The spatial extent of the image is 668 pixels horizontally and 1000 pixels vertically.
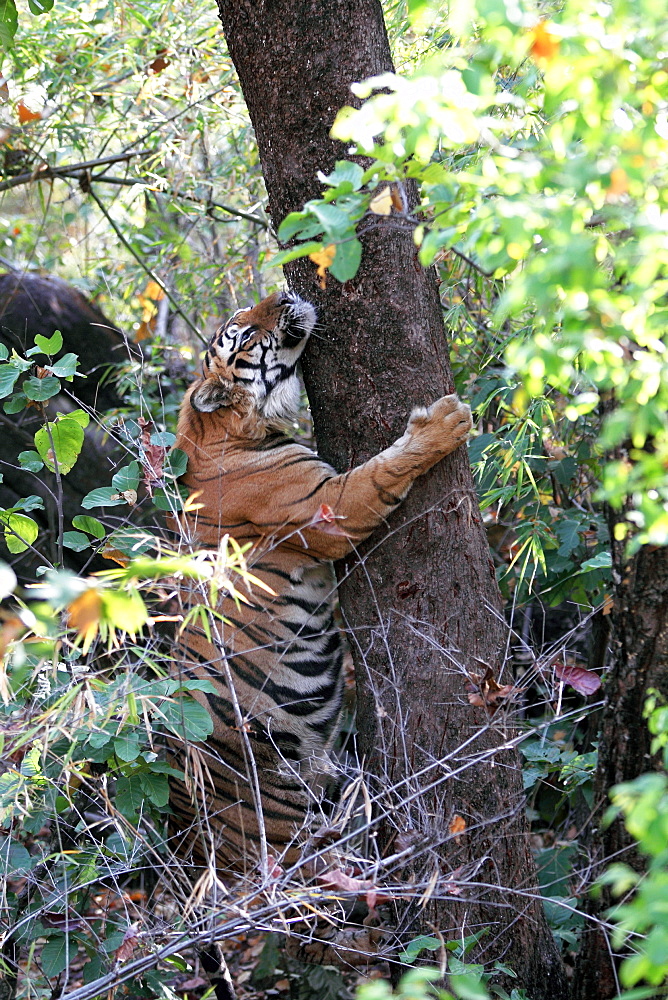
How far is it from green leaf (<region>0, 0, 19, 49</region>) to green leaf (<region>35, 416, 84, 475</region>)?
125cm

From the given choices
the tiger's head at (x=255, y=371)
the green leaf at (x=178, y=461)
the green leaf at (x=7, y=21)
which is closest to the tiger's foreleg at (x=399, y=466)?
the green leaf at (x=178, y=461)

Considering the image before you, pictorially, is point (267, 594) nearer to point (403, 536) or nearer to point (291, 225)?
point (403, 536)

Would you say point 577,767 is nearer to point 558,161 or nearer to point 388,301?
point 388,301

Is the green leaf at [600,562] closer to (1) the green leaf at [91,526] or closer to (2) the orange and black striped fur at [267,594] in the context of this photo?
(2) the orange and black striped fur at [267,594]

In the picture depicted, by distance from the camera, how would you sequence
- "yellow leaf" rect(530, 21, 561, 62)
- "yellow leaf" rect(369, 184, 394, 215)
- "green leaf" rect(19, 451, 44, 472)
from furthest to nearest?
"green leaf" rect(19, 451, 44, 472) → "yellow leaf" rect(369, 184, 394, 215) → "yellow leaf" rect(530, 21, 561, 62)

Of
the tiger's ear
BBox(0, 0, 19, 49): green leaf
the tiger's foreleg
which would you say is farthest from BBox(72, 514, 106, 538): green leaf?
BBox(0, 0, 19, 49): green leaf

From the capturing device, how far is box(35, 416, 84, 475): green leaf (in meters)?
2.65

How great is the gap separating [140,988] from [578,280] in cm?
256

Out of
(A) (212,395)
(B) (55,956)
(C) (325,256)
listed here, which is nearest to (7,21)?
(A) (212,395)

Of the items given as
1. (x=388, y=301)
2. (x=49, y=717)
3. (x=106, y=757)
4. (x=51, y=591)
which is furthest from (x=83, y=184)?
(x=51, y=591)

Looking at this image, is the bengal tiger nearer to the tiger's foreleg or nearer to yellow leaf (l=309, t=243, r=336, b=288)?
the tiger's foreleg

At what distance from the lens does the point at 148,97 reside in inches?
185

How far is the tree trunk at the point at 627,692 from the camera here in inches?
74.2

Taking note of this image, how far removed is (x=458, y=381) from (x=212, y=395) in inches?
45.8
